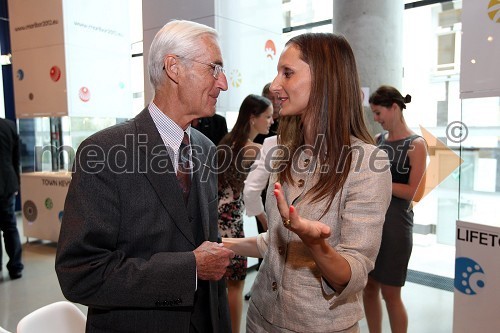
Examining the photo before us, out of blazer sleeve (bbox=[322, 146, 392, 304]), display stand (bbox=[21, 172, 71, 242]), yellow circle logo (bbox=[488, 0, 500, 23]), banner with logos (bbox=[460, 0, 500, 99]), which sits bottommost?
display stand (bbox=[21, 172, 71, 242])

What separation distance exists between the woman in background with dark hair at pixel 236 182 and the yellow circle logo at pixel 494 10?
5.25 feet

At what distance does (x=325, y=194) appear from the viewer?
1286 millimetres

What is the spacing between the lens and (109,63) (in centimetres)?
577

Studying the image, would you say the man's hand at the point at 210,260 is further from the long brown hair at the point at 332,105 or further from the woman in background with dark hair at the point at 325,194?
the long brown hair at the point at 332,105

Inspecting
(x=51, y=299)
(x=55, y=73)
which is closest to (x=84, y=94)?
(x=55, y=73)

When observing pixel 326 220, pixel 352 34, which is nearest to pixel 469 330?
pixel 326 220

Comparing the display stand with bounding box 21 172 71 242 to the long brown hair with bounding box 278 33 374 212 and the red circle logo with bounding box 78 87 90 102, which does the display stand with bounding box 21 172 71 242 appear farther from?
the long brown hair with bounding box 278 33 374 212

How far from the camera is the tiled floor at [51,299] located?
3.51 meters

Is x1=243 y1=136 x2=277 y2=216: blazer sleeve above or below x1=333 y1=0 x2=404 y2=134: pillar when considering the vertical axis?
below

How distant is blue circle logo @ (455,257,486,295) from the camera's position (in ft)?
8.39

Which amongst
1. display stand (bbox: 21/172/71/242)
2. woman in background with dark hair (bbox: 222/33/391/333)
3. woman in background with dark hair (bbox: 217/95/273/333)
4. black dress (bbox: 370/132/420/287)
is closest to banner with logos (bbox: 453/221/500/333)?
black dress (bbox: 370/132/420/287)

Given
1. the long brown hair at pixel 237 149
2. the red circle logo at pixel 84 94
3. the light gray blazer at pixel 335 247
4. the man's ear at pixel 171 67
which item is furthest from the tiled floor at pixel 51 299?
the man's ear at pixel 171 67

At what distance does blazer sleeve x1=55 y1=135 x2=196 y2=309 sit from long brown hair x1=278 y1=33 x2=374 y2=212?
0.50 metres

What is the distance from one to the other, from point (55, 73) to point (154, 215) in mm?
4814
